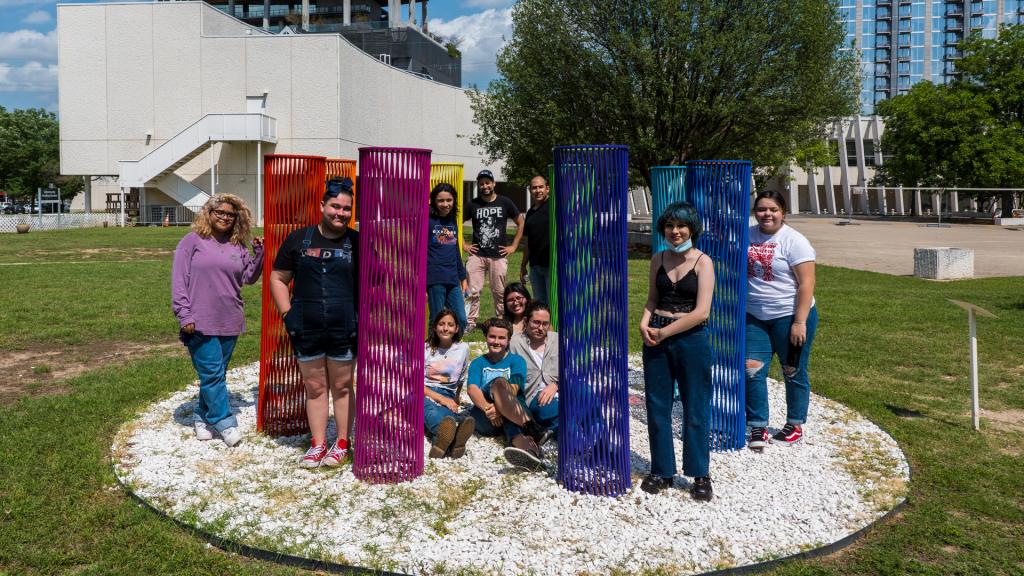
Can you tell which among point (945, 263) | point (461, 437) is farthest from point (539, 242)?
point (945, 263)

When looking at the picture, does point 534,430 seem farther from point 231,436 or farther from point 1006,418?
point 1006,418

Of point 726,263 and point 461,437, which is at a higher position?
point 726,263

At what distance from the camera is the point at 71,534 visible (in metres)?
4.29

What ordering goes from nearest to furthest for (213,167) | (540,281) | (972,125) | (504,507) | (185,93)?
(504,507), (540,281), (213,167), (185,93), (972,125)

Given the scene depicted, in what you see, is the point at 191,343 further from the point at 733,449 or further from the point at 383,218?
the point at 733,449

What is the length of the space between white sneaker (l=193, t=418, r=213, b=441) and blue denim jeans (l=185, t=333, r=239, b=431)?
0.34 feet

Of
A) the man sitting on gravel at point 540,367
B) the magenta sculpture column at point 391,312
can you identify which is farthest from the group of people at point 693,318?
the magenta sculpture column at point 391,312

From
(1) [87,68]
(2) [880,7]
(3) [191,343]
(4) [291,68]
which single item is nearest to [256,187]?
(4) [291,68]

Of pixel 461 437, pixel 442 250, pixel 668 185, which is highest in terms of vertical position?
pixel 668 185

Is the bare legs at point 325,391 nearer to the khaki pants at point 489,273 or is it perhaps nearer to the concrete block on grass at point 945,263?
the khaki pants at point 489,273

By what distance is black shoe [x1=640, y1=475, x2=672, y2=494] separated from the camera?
495 centimetres

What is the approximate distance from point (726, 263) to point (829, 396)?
2514 millimetres

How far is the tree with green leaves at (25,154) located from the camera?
61.5m

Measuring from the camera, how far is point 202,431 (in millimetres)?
5988
